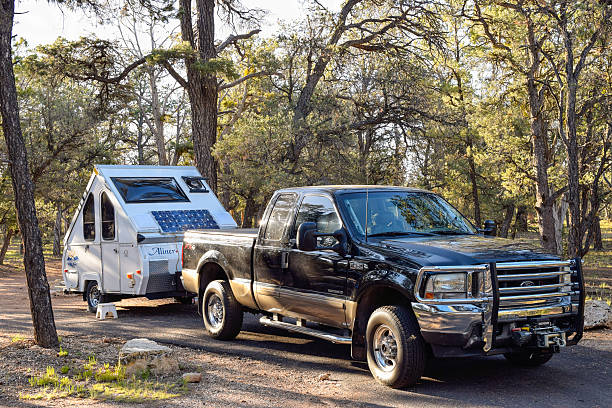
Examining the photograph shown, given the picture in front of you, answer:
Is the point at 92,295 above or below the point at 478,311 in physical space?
below

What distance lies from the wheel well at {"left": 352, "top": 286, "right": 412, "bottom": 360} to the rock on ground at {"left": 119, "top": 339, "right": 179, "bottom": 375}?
2.02 metres

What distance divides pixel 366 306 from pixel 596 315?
4722 millimetres

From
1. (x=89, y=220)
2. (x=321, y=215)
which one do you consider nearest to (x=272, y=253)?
(x=321, y=215)

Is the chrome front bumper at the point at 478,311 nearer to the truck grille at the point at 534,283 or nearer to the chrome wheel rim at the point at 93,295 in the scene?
the truck grille at the point at 534,283

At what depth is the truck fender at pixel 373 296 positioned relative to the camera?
6.77m

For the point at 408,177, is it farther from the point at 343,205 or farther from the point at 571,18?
the point at 343,205

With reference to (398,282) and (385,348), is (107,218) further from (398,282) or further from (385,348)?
(398,282)

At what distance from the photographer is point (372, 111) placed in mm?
23516

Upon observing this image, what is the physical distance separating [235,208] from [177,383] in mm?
33751

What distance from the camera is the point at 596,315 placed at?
403 inches

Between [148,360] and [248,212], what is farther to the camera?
[248,212]

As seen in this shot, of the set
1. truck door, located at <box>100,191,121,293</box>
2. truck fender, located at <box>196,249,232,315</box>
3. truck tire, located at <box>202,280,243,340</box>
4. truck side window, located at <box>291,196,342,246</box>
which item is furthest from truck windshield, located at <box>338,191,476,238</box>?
truck door, located at <box>100,191,121,293</box>

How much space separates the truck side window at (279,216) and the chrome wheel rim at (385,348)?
217 centimetres

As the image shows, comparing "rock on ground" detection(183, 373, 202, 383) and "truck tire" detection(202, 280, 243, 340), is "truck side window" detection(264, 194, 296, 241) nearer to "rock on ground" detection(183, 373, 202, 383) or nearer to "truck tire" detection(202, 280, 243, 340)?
"truck tire" detection(202, 280, 243, 340)
